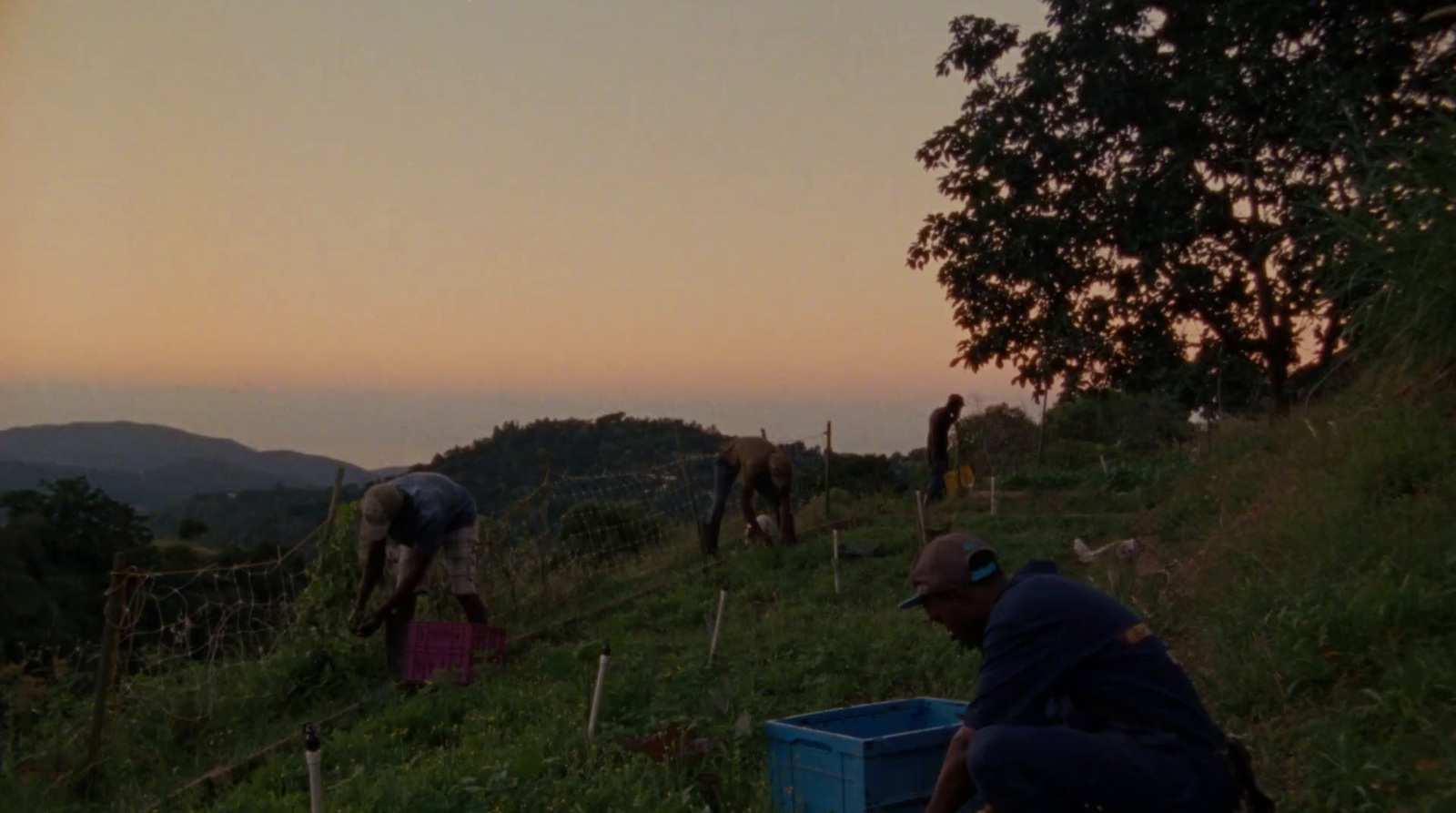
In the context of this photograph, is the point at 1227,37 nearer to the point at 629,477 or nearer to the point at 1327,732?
the point at 629,477

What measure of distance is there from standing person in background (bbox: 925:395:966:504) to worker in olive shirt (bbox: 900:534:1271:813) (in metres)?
13.2

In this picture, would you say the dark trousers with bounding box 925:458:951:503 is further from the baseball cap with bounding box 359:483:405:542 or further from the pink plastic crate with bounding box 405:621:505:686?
the pink plastic crate with bounding box 405:621:505:686

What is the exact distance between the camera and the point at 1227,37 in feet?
48.1

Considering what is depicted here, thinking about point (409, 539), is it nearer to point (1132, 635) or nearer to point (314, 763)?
point (314, 763)

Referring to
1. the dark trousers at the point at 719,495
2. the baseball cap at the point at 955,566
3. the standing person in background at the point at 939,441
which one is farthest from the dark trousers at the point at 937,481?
the baseball cap at the point at 955,566

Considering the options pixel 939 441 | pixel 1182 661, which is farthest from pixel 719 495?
pixel 1182 661

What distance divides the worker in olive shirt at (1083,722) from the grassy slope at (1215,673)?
82 cm

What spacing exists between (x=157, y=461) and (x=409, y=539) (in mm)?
28808

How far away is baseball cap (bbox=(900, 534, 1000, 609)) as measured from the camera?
173 inches

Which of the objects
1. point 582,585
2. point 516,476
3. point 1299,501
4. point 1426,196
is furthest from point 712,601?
point 516,476

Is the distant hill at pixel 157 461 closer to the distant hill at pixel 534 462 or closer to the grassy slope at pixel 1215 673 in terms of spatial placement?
the distant hill at pixel 534 462

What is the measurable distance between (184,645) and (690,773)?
4.10 meters

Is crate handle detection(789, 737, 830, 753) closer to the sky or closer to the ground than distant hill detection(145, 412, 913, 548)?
closer to the ground

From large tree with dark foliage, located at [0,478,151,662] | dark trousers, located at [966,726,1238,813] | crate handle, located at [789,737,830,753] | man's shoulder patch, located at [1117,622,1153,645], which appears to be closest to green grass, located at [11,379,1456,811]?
crate handle, located at [789,737,830,753]
